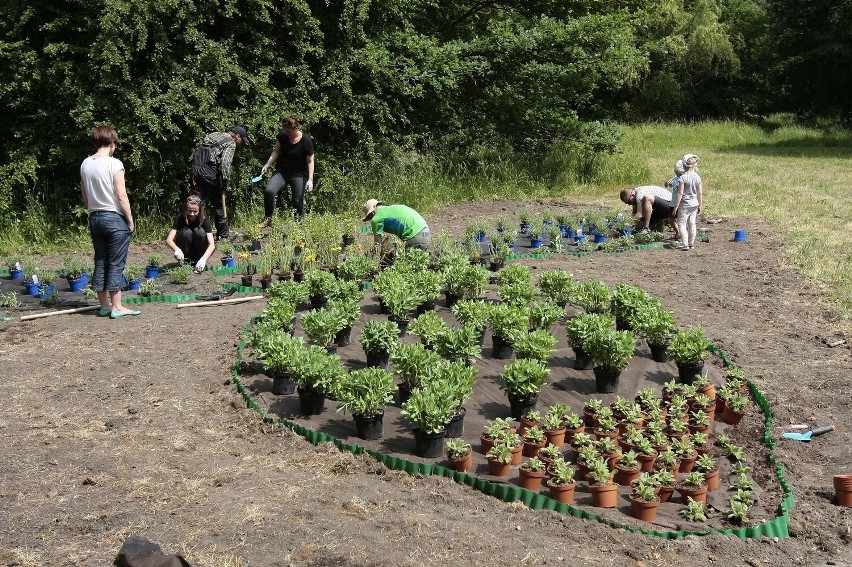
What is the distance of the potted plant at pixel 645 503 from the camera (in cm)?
488

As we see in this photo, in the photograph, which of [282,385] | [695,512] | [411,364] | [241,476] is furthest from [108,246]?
[695,512]

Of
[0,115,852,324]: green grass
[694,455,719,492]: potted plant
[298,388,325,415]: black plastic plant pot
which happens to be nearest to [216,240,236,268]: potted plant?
[0,115,852,324]: green grass

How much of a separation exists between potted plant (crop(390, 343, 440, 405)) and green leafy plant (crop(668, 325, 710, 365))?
6.18 feet

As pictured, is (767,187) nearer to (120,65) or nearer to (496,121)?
(496,121)

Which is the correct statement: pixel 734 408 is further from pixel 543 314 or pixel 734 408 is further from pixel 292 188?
pixel 292 188

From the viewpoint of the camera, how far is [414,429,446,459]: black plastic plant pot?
542cm

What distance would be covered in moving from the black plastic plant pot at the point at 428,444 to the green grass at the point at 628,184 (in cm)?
495

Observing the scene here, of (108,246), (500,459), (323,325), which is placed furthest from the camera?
(108,246)

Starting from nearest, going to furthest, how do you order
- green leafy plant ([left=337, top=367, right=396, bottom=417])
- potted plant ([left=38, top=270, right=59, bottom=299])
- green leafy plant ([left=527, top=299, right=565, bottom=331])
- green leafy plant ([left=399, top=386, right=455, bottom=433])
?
green leafy plant ([left=399, top=386, right=455, bottom=433]), green leafy plant ([left=337, top=367, right=396, bottom=417]), green leafy plant ([left=527, top=299, right=565, bottom=331]), potted plant ([left=38, top=270, right=59, bottom=299])

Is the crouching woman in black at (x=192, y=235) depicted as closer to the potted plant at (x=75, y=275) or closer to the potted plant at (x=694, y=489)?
the potted plant at (x=75, y=275)

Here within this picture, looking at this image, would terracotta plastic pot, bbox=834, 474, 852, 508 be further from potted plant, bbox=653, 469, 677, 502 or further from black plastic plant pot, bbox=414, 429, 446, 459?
black plastic plant pot, bbox=414, 429, 446, 459

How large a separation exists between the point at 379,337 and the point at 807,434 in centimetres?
313

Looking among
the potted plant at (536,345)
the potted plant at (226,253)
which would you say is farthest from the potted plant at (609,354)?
the potted plant at (226,253)

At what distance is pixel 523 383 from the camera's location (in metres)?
6.00
